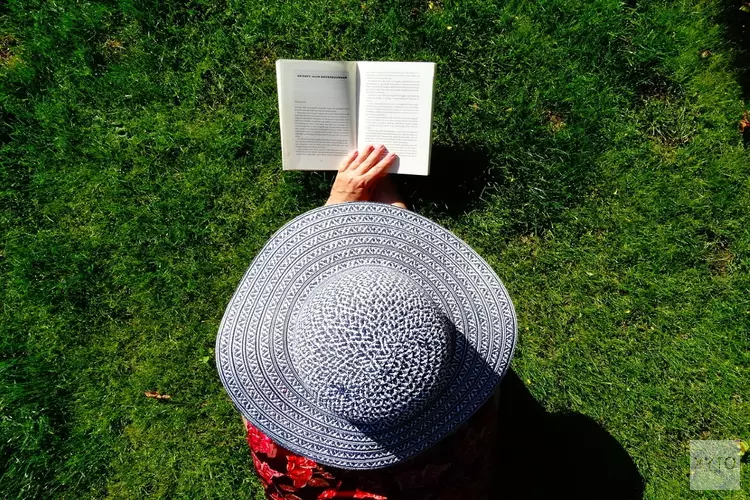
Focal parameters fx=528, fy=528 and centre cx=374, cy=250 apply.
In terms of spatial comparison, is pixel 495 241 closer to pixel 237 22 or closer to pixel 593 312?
pixel 593 312

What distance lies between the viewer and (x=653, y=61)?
297 cm

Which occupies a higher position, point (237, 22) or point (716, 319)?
point (237, 22)

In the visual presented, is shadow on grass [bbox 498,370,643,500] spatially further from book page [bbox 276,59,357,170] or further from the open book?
book page [bbox 276,59,357,170]

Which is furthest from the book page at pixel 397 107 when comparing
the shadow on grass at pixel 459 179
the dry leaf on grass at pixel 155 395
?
the dry leaf on grass at pixel 155 395

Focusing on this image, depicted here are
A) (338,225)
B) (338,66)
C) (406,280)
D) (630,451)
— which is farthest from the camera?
(630,451)

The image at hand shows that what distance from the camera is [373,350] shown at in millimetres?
1377

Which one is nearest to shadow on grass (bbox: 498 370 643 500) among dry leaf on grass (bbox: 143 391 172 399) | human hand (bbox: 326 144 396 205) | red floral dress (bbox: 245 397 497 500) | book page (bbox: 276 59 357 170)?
red floral dress (bbox: 245 397 497 500)

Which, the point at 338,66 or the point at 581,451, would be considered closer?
the point at 338,66

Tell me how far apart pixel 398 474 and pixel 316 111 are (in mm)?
1647

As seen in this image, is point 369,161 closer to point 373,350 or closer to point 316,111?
point 316,111

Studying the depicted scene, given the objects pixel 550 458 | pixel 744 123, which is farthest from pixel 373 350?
pixel 744 123

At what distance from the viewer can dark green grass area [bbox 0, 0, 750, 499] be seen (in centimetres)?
291

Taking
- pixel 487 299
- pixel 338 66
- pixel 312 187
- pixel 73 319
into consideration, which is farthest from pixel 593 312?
pixel 73 319

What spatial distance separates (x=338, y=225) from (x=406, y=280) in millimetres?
395
